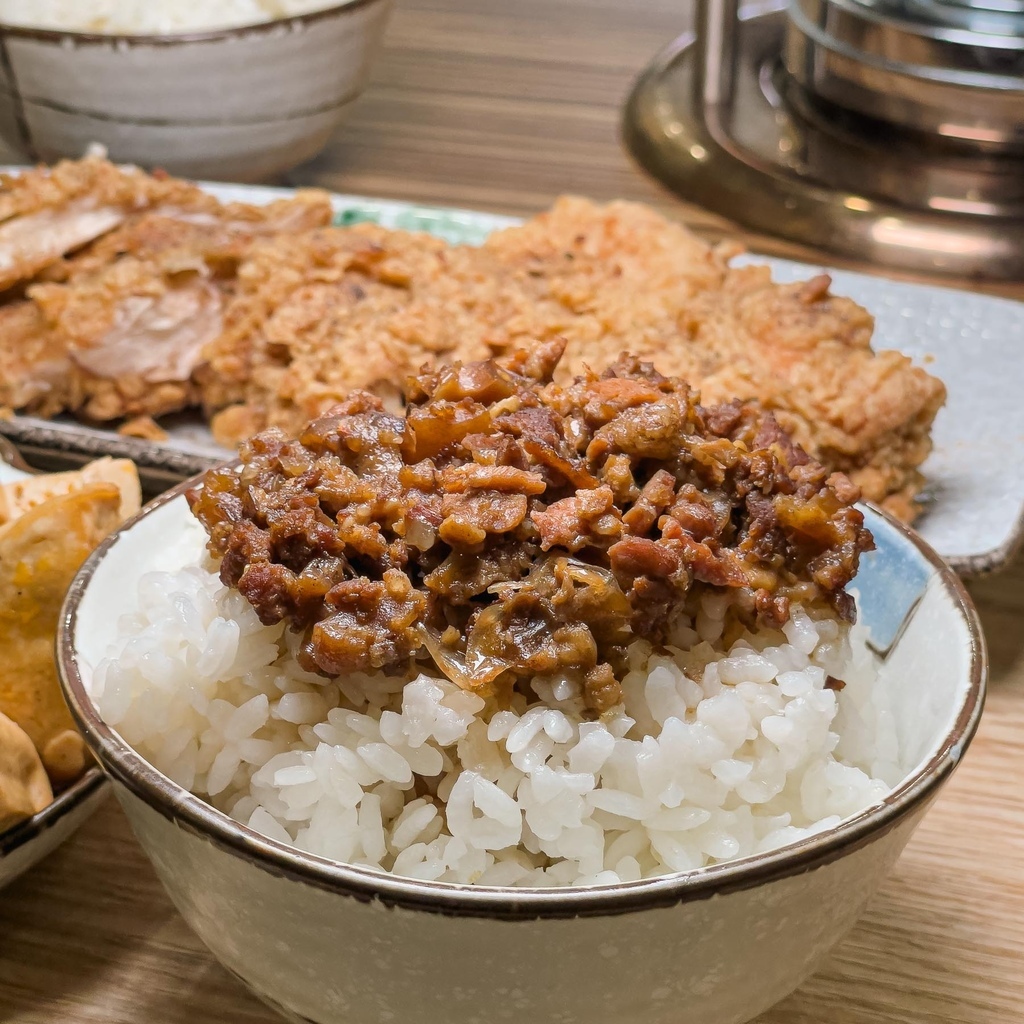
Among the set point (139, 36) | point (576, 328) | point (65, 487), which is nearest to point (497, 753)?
point (65, 487)

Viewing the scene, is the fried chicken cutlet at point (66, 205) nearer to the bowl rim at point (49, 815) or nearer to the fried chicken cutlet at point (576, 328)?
the fried chicken cutlet at point (576, 328)

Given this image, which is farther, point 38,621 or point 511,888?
point 38,621

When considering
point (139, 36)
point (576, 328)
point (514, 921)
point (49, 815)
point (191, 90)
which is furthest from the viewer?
point (191, 90)

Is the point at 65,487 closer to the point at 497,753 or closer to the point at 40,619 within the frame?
the point at 40,619

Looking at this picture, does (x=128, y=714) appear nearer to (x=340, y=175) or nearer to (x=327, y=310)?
(x=327, y=310)

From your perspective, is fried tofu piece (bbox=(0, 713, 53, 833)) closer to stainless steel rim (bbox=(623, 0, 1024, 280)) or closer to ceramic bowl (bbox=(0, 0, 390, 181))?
ceramic bowl (bbox=(0, 0, 390, 181))

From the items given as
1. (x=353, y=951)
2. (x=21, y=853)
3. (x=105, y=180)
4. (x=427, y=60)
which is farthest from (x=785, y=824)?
(x=427, y=60)
